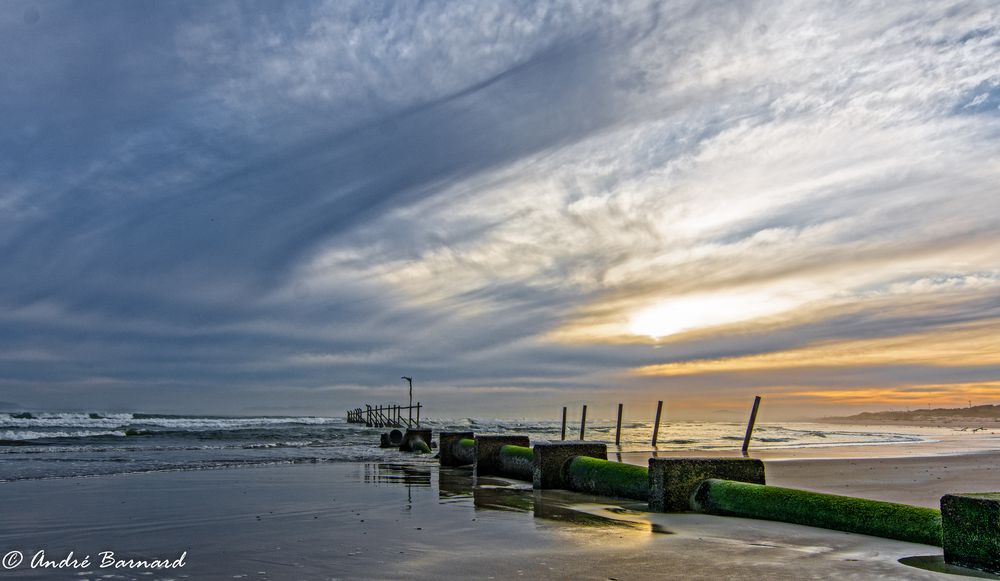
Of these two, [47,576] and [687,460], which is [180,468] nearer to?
[47,576]

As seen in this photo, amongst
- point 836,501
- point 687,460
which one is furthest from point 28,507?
point 836,501

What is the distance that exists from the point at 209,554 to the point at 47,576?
42.7 inches

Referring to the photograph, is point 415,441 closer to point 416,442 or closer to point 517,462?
point 416,442

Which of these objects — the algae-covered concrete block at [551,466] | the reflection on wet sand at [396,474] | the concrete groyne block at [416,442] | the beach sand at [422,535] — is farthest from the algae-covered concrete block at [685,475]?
the concrete groyne block at [416,442]

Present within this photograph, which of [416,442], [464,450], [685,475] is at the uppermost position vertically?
[685,475]

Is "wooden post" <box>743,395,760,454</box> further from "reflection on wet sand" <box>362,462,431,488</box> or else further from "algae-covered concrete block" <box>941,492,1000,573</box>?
"algae-covered concrete block" <box>941,492,1000,573</box>

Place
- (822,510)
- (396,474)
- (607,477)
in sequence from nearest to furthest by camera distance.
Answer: (822,510) → (607,477) → (396,474)

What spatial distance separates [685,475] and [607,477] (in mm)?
1852

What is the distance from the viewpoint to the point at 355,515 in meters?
7.47

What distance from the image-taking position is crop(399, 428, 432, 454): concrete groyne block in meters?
22.1

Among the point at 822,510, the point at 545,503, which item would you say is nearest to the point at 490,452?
the point at 545,503

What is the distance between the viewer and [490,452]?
12.7m

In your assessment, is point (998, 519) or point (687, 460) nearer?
point (998, 519)

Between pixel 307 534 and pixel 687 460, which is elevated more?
pixel 687 460
